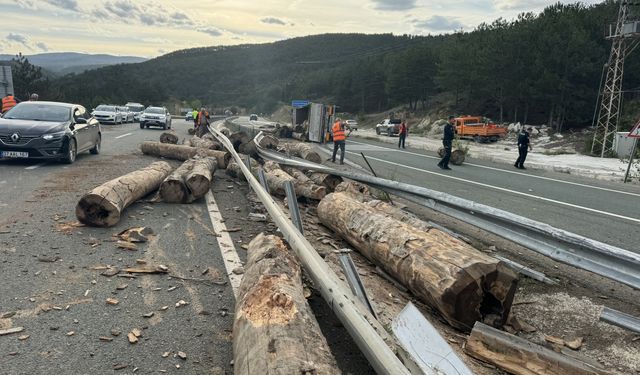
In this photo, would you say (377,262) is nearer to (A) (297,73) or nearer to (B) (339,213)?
(B) (339,213)

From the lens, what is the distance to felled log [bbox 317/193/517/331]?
147 inches

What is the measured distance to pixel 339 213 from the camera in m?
5.97

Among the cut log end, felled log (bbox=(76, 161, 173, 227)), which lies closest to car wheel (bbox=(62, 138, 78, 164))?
felled log (bbox=(76, 161, 173, 227))

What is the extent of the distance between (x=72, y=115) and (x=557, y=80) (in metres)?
41.1

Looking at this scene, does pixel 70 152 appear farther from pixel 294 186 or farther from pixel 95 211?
pixel 294 186

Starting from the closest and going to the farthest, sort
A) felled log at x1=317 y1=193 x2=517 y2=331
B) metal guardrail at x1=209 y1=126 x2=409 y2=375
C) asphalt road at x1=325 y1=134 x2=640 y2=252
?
metal guardrail at x1=209 y1=126 x2=409 y2=375 < felled log at x1=317 y1=193 x2=517 y2=331 < asphalt road at x1=325 y1=134 x2=640 y2=252

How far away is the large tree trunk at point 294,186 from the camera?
781 cm

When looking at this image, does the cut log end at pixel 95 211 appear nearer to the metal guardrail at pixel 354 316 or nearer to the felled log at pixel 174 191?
the felled log at pixel 174 191

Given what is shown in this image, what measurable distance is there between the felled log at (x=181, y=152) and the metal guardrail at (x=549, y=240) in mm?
6498

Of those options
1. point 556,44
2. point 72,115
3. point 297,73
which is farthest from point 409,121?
point 297,73

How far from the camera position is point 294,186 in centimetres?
819

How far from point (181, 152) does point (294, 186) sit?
6.03m

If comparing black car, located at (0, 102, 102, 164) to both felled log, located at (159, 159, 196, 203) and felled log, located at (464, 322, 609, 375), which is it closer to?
felled log, located at (159, 159, 196, 203)

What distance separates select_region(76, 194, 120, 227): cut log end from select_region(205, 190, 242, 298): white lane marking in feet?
4.39
